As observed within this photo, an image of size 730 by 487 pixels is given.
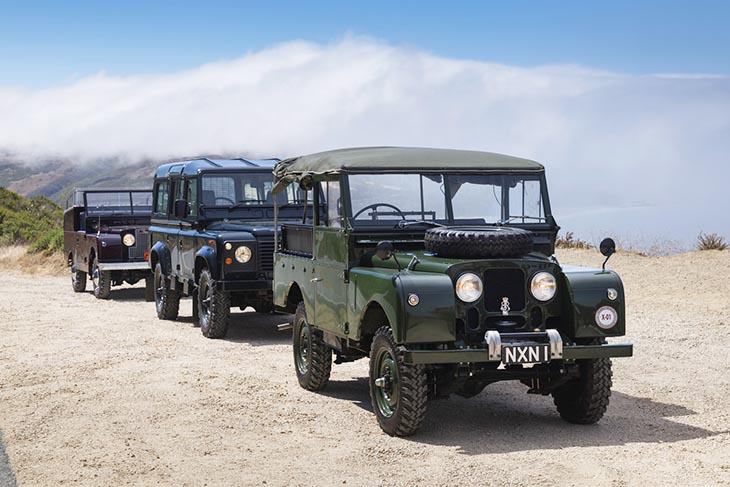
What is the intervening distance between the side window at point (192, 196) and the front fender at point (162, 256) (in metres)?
1.38

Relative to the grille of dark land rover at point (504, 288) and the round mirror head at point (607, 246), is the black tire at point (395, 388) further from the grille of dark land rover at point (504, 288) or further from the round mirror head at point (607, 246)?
the round mirror head at point (607, 246)

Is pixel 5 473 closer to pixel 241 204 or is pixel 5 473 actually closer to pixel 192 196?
pixel 241 204

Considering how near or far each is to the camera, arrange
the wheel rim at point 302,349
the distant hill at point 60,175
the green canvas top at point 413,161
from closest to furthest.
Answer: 1. the green canvas top at point 413,161
2. the wheel rim at point 302,349
3. the distant hill at point 60,175

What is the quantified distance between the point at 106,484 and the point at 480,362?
109 inches

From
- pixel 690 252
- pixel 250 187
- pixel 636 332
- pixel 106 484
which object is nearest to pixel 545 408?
pixel 106 484

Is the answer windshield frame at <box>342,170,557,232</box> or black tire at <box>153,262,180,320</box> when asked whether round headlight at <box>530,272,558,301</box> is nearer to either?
windshield frame at <box>342,170,557,232</box>

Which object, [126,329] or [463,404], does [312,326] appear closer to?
[463,404]

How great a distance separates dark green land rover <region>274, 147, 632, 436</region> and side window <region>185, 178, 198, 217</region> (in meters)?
5.35

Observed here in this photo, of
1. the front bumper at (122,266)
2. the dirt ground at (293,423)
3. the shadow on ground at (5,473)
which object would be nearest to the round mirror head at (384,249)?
the dirt ground at (293,423)

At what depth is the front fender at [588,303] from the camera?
856 cm

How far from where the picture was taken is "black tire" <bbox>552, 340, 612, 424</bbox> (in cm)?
877

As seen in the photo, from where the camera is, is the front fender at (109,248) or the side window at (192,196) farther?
the front fender at (109,248)

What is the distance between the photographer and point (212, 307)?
48.2 ft

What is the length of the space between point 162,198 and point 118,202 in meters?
5.67
